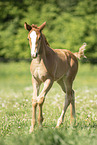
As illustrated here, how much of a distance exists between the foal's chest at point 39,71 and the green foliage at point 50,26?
47.5ft

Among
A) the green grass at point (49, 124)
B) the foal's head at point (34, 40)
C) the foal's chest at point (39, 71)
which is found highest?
the foal's head at point (34, 40)

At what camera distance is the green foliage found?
19625 mm

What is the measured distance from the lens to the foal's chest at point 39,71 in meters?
4.09

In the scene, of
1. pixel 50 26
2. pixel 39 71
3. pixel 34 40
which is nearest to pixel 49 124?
pixel 39 71

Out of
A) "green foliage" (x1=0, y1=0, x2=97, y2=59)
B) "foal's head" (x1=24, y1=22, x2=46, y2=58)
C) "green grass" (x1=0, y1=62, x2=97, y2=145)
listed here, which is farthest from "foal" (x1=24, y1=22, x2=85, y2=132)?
"green foliage" (x1=0, y1=0, x2=97, y2=59)

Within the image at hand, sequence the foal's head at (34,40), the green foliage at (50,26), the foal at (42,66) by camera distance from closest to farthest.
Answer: the foal's head at (34,40) → the foal at (42,66) → the green foliage at (50,26)

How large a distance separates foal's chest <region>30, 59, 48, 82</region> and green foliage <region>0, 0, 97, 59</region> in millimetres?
14473

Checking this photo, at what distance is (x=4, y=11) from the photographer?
22.9 m

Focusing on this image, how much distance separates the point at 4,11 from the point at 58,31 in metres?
A: 5.67

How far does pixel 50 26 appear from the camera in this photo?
22.9 metres

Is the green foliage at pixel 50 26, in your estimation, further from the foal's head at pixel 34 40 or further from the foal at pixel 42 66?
the foal's head at pixel 34 40

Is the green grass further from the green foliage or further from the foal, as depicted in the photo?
the green foliage

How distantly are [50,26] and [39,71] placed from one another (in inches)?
760

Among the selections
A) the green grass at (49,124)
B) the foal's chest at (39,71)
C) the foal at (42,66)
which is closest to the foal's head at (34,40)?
the foal at (42,66)
